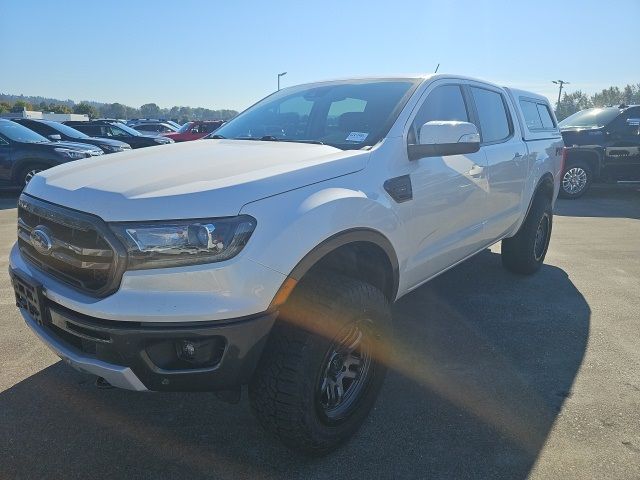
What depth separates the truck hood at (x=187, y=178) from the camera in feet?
5.99

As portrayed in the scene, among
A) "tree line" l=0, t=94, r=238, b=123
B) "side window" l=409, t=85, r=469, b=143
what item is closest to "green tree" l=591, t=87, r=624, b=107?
"tree line" l=0, t=94, r=238, b=123

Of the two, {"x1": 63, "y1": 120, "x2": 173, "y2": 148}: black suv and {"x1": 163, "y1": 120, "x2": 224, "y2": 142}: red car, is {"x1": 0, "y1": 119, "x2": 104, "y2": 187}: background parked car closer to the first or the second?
{"x1": 63, "y1": 120, "x2": 173, "y2": 148}: black suv

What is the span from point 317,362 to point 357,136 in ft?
4.31

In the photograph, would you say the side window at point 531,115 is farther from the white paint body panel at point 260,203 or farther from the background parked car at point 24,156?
the background parked car at point 24,156

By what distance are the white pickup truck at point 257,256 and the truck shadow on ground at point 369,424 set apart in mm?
253

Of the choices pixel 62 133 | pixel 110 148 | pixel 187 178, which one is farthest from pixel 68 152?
pixel 187 178

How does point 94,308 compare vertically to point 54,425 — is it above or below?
above

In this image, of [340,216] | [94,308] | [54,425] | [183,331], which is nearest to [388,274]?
[340,216]

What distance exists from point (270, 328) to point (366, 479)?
0.85 m

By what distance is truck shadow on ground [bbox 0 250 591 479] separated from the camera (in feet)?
7.25

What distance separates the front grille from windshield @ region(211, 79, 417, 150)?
4.37 feet

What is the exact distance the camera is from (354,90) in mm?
3260

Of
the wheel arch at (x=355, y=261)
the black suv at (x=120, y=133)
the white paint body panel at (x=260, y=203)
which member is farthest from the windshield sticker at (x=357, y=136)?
the black suv at (x=120, y=133)

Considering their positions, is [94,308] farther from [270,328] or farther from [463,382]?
[463,382]
